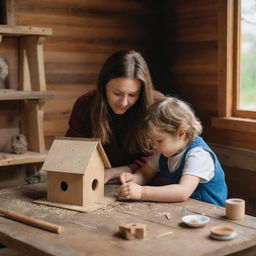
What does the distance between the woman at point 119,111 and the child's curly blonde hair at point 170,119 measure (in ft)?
0.68

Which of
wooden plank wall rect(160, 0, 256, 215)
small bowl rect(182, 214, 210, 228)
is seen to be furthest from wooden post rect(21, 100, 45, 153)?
small bowl rect(182, 214, 210, 228)

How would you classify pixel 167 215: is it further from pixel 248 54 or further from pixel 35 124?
pixel 248 54

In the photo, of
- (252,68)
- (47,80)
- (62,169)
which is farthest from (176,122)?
(47,80)

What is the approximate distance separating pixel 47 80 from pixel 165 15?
43.7 inches

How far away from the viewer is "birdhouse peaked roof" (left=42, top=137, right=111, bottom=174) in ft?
6.50

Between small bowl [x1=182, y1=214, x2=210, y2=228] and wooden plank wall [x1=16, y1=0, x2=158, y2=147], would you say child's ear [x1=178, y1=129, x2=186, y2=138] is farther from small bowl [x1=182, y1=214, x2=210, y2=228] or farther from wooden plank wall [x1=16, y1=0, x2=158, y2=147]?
wooden plank wall [x1=16, y1=0, x2=158, y2=147]

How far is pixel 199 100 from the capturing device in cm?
358

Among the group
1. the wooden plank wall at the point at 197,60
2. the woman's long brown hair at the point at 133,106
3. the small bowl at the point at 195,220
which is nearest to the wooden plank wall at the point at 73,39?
the wooden plank wall at the point at 197,60

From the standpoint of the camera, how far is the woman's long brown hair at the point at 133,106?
232 cm

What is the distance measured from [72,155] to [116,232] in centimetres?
48

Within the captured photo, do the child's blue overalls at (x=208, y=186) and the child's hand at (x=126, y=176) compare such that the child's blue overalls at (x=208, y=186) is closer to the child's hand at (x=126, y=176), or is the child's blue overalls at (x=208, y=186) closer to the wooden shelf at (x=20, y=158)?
the child's hand at (x=126, y=176)

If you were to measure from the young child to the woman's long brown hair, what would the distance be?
0.72 feet

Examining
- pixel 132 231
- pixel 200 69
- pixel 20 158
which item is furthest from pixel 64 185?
pixel 200 69

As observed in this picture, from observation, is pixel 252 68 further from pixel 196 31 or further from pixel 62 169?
pixel 62 169
